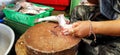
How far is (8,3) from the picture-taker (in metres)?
1.80

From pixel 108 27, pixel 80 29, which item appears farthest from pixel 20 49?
pixel 108 27

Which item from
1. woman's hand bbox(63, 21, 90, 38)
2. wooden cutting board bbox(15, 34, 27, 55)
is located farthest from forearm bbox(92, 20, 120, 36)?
wooden cutting board bbox(15, 34, 27, 55)

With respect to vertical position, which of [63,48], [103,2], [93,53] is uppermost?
[103,2]

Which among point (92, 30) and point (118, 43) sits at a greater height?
point (92, 30)

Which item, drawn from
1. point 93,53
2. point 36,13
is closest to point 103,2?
point 93,53

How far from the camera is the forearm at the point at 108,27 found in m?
0.93

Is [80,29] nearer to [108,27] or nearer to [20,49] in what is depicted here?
[108,27]

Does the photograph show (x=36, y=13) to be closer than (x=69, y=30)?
No

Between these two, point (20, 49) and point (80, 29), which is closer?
point (80, 29)

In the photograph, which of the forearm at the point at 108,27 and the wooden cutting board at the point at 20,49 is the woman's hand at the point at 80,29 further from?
the wooden cutting board at the point at 20,49

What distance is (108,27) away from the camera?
3.08 ft

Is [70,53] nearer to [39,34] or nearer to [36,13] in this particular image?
[39,34]

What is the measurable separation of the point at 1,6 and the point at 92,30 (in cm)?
114

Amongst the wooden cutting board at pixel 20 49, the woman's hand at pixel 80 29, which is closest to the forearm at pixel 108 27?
the woman's hand at pixel 80 29
